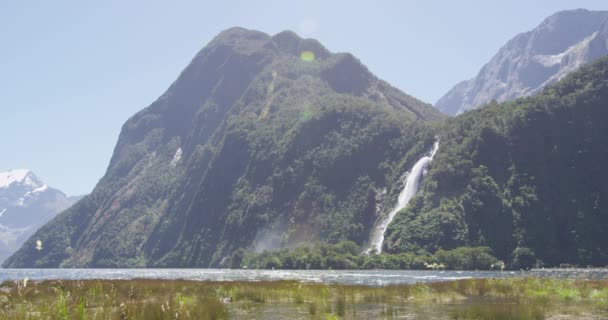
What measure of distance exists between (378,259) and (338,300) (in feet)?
411

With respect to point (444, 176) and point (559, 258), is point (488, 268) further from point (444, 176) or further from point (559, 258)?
point (444, 176)

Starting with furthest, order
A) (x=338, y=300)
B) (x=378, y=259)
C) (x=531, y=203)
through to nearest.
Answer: (x=531, y=203) < (x=378, y=259) < (x=338, y=300)

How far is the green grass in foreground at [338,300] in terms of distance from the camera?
1075 inches

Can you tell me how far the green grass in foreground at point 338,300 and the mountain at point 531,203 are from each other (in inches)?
5119

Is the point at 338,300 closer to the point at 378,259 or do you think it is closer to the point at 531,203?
the point at 378,259

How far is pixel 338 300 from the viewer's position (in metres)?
39.5

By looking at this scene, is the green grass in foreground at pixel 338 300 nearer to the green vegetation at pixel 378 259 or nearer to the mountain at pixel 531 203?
the green vegetation at pixel 378 259

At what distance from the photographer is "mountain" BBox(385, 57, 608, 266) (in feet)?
566

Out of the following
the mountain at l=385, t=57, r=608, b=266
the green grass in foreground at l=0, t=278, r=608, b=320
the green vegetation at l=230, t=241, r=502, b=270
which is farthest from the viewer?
the mountain at l=385, t=57, r=608, b=266

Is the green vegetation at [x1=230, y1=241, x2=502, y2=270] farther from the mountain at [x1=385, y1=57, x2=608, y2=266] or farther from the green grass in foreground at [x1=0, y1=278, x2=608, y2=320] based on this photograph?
the green grass in foreground at [x1=0, y1=278, x2=608, y2=320]

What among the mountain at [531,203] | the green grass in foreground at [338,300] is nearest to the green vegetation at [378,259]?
the mountain at [531,203]

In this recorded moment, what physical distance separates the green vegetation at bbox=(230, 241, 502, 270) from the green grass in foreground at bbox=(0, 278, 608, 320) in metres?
102

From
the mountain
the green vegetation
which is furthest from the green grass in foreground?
the mountain

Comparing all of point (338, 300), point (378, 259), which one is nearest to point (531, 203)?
point (378, 259)
